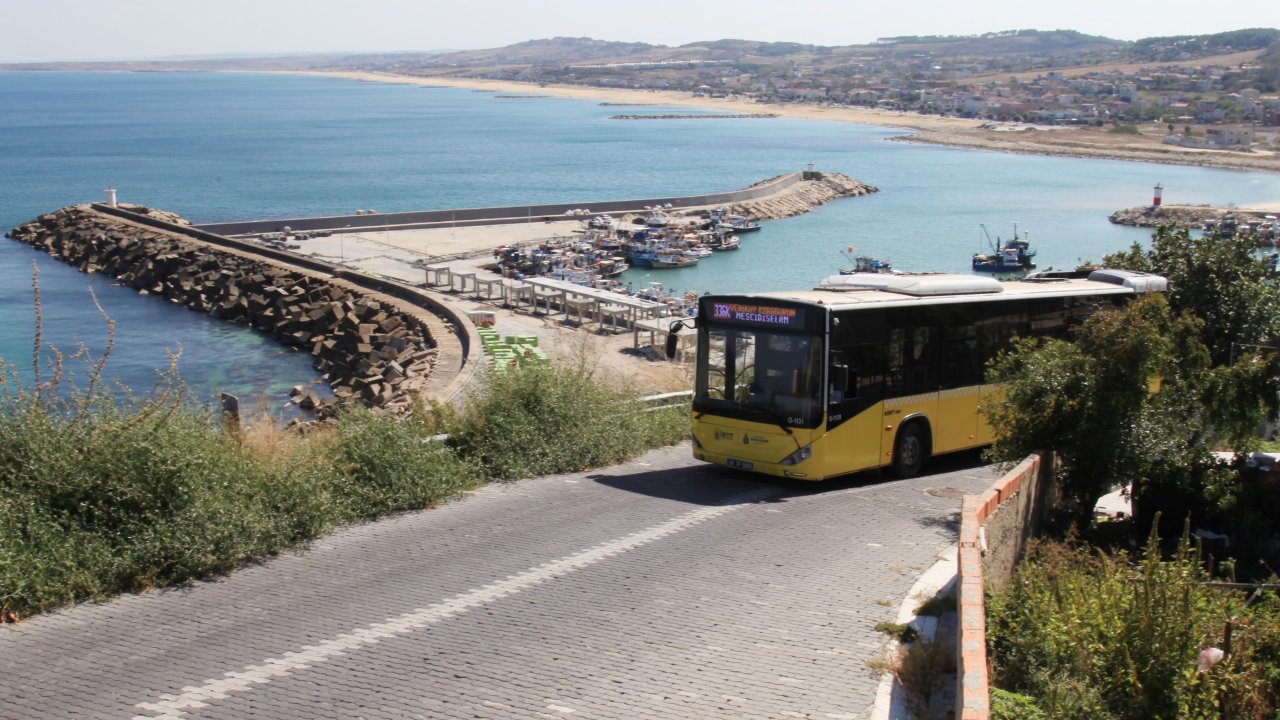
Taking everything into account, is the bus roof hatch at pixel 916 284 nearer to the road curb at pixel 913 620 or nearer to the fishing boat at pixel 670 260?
the road curb at pixel 913 620

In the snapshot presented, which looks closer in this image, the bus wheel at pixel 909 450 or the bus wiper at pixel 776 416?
the bus wiper at pixel 776 416

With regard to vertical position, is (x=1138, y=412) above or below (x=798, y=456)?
above

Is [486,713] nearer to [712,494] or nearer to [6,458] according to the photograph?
[6,458]

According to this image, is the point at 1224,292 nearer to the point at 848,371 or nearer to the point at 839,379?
the point at 848,371

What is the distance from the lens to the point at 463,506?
1093 cm

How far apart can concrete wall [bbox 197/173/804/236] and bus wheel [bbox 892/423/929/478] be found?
155 feet

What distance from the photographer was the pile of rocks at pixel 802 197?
79.2m

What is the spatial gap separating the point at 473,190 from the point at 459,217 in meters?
35.3

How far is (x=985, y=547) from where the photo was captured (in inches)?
316

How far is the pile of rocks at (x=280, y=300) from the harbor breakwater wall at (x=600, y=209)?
5.72m

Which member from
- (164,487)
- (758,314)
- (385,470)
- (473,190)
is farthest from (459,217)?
(164,487)

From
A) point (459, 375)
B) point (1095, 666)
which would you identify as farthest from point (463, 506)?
point (459, 375)

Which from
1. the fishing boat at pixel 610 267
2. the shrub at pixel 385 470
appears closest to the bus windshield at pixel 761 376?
the shrub at pixel 385 470

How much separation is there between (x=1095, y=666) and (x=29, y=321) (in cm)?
4143
